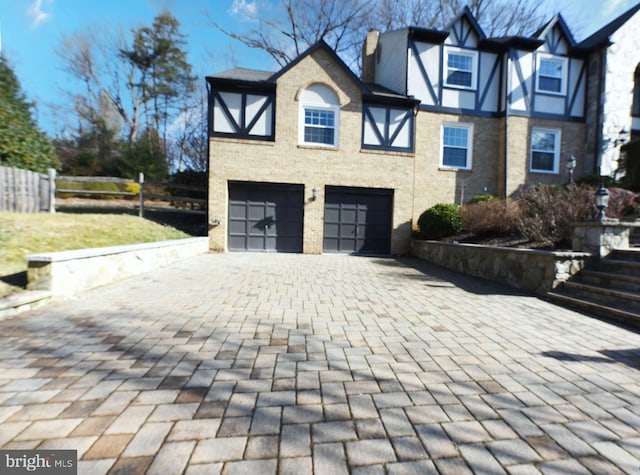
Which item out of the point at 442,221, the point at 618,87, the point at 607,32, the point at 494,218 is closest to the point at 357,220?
the point at 442,221

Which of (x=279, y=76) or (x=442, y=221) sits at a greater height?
(x=279, y=76)

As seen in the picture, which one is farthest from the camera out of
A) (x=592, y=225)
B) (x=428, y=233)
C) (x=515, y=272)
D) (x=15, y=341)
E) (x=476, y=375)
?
(x=428, y=233)

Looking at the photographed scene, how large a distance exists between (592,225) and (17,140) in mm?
14082

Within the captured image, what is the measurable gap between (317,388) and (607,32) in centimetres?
2085

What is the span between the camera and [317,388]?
7.38 ft

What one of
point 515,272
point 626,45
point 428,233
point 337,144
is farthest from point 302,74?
point 626,45

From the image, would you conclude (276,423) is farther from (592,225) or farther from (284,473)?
(592,225)

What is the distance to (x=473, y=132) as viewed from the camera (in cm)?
1305

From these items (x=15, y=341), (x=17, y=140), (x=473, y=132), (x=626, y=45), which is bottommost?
(x=15, y=341)

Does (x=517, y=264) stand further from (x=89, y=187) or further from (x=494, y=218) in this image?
(x=89, y=187)

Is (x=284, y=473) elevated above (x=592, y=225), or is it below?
below

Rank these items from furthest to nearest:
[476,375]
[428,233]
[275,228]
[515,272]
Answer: [275,228] < [428,233] < [515,272] < [476,375]

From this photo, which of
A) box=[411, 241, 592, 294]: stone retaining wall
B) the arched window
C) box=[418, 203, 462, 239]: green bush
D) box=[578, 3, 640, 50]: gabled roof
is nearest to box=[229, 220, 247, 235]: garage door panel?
box=[418, 203, 462, 239]: green bush

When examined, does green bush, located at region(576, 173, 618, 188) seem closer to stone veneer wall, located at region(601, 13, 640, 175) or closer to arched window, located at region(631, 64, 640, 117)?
stone veneer wall, located at region(601, 13, 640, 175)
